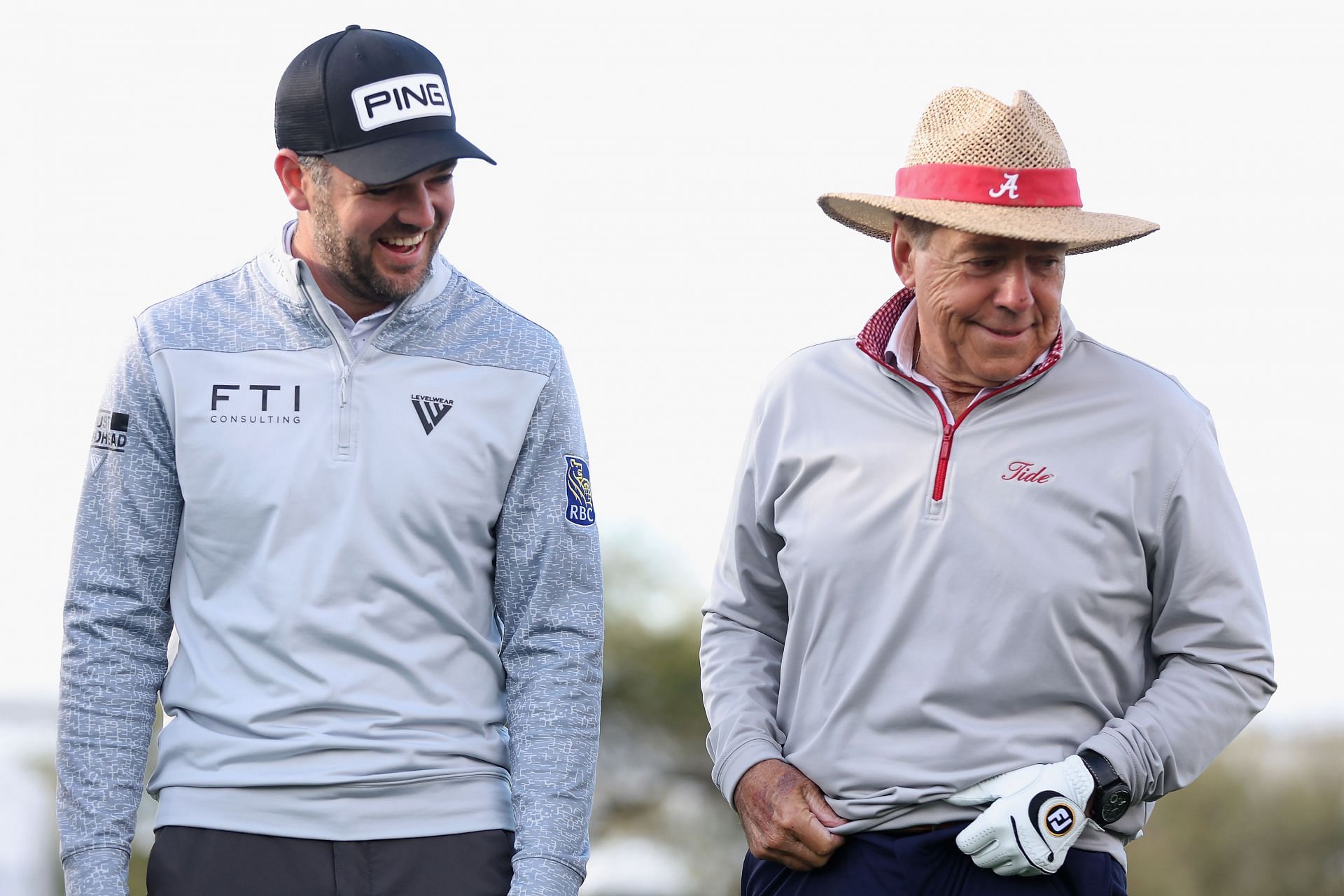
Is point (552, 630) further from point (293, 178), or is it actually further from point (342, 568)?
point (293, 178)

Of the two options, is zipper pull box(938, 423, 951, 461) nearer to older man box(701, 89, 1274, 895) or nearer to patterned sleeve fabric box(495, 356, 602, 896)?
older man box(701, 89, 1274, 895)

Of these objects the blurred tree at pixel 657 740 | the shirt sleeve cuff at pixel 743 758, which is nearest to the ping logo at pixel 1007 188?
the shirt sleeve cuff at pixel 743 758

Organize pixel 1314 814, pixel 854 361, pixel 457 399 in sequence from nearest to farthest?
pixel 457 399 → pixel 854 361 → pixel 1314 814

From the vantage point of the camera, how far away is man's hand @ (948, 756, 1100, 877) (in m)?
2.50

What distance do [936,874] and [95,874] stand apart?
1.33m

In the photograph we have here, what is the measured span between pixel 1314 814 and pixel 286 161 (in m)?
10.6

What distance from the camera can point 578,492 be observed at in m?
2.80

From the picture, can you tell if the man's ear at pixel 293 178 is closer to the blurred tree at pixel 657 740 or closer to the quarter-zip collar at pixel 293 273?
the quarter-zip collar at pixel 293 273

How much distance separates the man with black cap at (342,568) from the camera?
8.30 feet

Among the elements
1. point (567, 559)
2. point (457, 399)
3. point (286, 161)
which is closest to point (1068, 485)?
point (567, 559)

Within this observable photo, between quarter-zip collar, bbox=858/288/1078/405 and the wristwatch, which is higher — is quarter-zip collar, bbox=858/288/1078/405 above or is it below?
above

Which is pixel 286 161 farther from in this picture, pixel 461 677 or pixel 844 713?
pixel 844 713

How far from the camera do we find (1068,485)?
8.68ft

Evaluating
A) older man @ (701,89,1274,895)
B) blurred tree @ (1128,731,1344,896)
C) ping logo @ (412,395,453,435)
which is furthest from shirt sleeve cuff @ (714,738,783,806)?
blurred tree @ (1128,731,1344,896)
